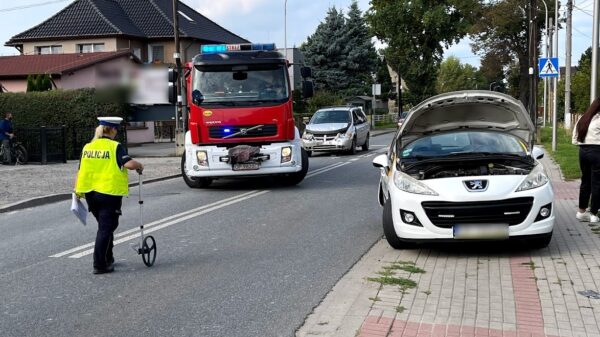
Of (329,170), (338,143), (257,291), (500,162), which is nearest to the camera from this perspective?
(257,291)

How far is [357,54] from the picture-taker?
57.7m

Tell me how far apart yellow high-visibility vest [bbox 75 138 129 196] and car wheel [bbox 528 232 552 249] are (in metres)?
4.45

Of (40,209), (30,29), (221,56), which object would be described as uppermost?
(30,29)

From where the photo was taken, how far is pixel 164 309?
5.66 meters

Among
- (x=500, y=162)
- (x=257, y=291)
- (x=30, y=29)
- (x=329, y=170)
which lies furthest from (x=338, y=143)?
(x=30, y=29)

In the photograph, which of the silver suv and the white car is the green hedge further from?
the white car

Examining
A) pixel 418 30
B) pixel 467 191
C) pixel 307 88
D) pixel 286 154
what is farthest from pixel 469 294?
pixel 418 30

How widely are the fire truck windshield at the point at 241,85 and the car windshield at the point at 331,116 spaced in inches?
461

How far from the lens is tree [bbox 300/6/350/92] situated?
2292 inches

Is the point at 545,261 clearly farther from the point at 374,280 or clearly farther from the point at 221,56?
the point at 221,56

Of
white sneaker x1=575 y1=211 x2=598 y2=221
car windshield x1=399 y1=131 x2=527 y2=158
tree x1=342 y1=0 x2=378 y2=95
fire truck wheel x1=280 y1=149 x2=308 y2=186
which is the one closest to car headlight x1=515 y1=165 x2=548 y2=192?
car windshield x1=399 y1=131 x2=527 y2=158

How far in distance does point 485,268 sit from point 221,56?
8928 mm

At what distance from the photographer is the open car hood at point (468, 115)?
8844 millimetres

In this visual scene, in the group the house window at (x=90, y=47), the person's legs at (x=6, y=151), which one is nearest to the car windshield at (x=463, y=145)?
the person's legs at (x=6, y=151)
